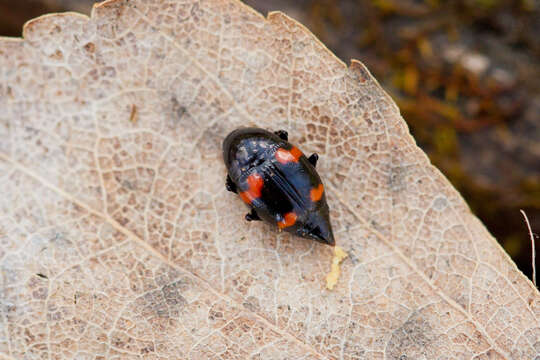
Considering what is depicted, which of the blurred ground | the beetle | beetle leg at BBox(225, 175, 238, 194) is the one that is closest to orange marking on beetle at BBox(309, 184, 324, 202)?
the beetle

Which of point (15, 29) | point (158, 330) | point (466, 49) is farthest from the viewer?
point (15, 29)

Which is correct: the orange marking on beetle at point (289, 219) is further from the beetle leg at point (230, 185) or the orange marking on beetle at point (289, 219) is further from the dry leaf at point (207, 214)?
the beetle leg at point (230, 185)

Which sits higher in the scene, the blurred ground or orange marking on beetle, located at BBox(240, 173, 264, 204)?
the blurred ground

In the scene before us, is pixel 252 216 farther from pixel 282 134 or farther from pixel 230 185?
pixel 282 134

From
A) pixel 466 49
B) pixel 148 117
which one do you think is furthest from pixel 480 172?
pixel 148 117

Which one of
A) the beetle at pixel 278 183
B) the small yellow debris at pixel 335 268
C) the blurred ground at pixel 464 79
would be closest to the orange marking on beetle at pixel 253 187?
the beetle at pixel 278 183

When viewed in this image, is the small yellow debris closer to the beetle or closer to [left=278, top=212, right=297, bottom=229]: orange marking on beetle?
the beetle

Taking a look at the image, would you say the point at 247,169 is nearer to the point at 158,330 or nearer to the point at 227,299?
the point at 227,299
